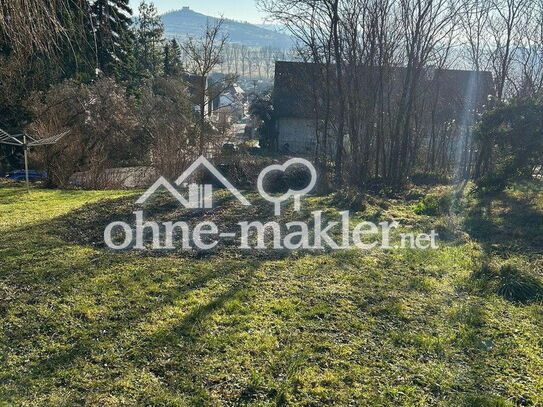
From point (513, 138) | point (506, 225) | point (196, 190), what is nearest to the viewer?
point (506, 225)

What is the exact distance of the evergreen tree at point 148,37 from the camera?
32.7m

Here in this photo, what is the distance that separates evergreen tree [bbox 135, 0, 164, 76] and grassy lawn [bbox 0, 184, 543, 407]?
98.1 feet

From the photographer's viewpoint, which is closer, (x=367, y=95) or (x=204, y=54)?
(x=367, y=95)

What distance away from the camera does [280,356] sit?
3.29 metres

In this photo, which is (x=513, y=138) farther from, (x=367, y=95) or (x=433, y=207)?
(x=367, y=95)

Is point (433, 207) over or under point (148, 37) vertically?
under

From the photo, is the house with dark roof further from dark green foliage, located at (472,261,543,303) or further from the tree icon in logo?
dark green foliage, located at (472,261,543,303)

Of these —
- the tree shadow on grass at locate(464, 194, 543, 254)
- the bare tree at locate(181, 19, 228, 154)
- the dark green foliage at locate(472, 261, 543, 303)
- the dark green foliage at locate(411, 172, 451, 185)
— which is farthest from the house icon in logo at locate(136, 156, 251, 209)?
the dark green foliage at locate(411, 172, 451, 185)

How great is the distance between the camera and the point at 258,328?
373 centimetres

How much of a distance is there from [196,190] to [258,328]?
667cm

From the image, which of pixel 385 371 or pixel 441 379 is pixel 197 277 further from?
pixel 441 379

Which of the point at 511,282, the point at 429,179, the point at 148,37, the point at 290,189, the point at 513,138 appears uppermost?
the point at 148,37

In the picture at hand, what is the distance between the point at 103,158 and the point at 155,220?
8219 mm

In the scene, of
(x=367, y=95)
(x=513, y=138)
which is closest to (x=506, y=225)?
(x=513, y=138)
